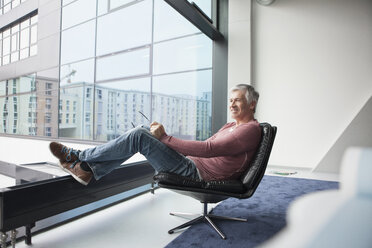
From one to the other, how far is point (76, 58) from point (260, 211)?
2009 mm

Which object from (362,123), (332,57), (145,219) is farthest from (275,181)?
(332,57)

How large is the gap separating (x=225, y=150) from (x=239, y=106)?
1.37 feet

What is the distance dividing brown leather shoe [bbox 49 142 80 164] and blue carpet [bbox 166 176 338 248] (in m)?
0.83

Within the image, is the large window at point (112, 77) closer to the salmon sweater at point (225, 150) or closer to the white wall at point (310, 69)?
the salmon sweater at point (225, 150)

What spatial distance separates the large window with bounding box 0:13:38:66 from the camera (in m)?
1.41

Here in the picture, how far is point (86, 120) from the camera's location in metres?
2.24

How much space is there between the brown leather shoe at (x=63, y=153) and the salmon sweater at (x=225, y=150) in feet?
1.89

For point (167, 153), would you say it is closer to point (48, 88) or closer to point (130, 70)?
point (48, 88)

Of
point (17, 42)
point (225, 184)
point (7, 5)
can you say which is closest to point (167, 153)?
point (225, 184)

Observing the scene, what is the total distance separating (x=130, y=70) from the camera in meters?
3.13

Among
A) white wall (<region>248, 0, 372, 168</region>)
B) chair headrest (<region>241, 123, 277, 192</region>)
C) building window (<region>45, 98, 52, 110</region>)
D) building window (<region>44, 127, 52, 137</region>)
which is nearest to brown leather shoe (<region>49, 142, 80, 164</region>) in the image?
building window (<region>44, 127, 52, 137</region>)

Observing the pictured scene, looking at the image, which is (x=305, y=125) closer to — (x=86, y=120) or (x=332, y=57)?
(x=332, y=57)

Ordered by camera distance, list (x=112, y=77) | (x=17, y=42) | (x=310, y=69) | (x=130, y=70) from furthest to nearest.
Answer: (x=310, y=69)
(x=130, y=70)
(x=112, y=77)
(x=17, y=42)

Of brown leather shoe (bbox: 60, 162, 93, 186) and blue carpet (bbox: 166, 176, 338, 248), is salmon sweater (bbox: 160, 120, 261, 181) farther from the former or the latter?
brown leather shoe (bbox: 60, 162, 93, 186)
